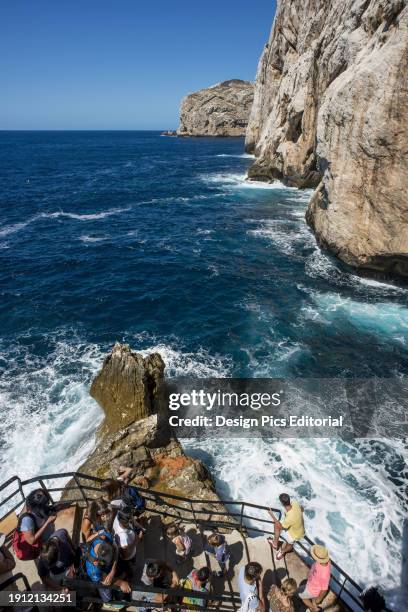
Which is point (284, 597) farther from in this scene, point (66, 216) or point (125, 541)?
point (66, 216)

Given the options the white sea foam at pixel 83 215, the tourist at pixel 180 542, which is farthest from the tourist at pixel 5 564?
the white sea foam at pixel 83 215

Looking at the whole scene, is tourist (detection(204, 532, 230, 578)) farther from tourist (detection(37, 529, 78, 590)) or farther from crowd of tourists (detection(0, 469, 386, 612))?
tourist (detection(37, 529, 78, 590))

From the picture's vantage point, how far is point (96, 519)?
771 cm

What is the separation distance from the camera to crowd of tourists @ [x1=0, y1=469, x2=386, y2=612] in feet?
21.2

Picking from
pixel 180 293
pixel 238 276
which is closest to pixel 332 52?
pixel 238 276

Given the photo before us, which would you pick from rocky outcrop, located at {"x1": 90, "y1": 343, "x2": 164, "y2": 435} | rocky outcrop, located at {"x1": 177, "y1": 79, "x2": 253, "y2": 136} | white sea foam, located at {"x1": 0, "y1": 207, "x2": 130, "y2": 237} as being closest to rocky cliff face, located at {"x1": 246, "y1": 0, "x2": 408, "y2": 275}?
rocky outcrop, located at {"x1": 90, "y1": 343, "x2": 164, "y2": 435}

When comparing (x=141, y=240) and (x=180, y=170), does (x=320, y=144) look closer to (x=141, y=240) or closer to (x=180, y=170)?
(x=141, y=240)

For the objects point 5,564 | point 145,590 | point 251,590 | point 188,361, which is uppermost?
point 145,590

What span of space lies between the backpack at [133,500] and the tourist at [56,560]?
5.03 feet

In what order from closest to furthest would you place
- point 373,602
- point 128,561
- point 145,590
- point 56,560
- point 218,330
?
point 145,590, point 56,560, point 128,561, point 373,602, point 218,330

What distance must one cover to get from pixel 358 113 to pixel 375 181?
14.8 feet

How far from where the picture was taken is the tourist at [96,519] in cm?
726

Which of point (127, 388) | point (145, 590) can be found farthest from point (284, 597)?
point (127, 388)

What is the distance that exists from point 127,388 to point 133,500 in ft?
23.4
